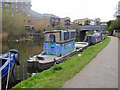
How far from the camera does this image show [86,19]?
105 m

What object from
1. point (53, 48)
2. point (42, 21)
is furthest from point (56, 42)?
point (42, 21)

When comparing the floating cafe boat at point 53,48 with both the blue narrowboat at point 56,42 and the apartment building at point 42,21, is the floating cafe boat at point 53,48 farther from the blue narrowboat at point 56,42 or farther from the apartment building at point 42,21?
the apartment building at point 42,21

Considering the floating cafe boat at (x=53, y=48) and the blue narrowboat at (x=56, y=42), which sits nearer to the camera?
→ the floating cafe boat at (x=53, y=48)

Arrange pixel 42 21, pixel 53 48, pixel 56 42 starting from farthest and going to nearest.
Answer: pixel 42 21 < pixel 53 48 < pixel 56 42

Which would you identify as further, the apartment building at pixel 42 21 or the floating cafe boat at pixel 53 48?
the apartment building at pixel 42 21

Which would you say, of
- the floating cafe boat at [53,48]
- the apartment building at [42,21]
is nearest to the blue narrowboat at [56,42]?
the floating cafe boat at [53,48]

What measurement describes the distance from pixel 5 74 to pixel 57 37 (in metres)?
5.71

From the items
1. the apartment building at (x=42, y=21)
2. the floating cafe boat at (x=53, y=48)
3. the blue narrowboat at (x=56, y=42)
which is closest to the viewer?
the floating cafe boat at (x=53, y=48)

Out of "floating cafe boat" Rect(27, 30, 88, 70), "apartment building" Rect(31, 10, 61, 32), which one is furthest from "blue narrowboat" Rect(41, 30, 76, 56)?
"apartment building" Rect(31, 10, 61, 32)

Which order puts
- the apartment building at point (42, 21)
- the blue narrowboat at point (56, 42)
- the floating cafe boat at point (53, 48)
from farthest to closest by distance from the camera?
the apartment building at point (42, 21), the blue narrowboat at point (56, 42), the floating cafe boat at point (53, 48)

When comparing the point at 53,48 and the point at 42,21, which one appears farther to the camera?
the point at 42,21

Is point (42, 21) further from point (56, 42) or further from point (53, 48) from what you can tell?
point (56, 42)

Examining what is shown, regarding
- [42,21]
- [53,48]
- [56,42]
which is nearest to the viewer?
[56,42]

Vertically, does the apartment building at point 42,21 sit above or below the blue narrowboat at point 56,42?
above
